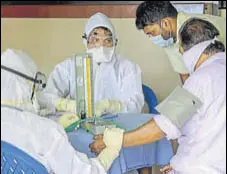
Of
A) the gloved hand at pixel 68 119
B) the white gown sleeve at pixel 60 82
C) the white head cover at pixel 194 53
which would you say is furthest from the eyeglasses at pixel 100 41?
the white head cover at pixel 194 53

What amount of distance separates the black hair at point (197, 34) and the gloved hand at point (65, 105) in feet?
2.54

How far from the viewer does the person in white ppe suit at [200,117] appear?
1.40 meters

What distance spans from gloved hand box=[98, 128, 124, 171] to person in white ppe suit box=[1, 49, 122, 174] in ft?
0.33

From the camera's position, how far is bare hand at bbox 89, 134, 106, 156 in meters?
1.62

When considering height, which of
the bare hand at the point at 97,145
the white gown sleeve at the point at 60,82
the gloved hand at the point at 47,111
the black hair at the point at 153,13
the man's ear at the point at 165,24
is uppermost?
the black hair at the point at 153,13

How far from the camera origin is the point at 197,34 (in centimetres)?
146

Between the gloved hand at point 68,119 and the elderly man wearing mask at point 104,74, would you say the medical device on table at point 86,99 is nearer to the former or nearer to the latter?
the gloved hand at point 68,119

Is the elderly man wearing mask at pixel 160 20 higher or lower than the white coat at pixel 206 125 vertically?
higher

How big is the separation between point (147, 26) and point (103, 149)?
0.69 meters

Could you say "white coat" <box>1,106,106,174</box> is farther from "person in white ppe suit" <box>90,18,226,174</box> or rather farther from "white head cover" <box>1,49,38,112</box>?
"person in white ppe suit" <box>90,18,226,174</box>

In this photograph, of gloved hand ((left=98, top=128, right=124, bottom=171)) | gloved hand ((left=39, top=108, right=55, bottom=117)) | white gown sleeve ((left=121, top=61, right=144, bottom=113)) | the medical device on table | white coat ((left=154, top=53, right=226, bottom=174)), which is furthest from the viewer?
white gown sleeve ((left=121, top=61, right=144, bottom=113))

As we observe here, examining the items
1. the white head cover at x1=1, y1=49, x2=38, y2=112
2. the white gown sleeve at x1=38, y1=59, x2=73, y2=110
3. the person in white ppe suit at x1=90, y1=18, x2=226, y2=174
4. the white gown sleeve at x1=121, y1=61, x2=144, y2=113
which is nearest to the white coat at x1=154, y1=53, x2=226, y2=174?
the person in white ppe suit at x1=90, y1=18, x2=226, y2=174

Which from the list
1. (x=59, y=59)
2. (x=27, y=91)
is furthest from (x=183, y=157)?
(x=59, y=59)

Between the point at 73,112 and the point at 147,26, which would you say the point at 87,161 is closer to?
the point at 73,112
